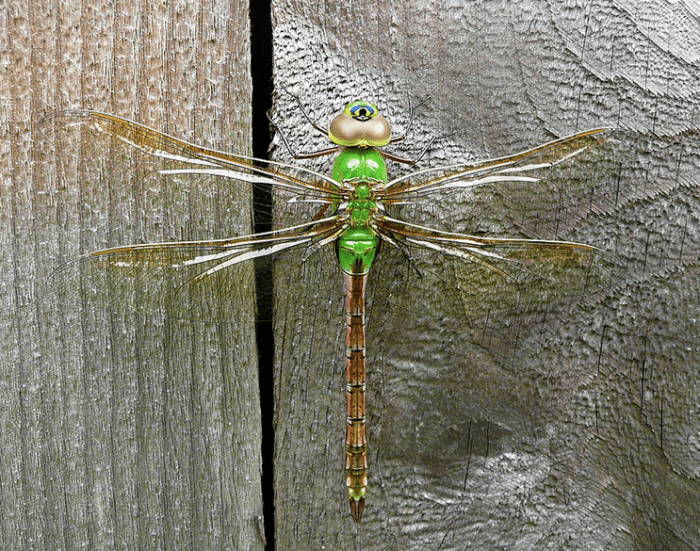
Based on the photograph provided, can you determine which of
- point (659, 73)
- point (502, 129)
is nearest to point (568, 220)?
point (502, 129)

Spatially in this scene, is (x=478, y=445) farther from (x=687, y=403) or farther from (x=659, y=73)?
(x=659, y=73)

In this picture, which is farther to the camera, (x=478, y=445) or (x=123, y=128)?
(x=478, y=445)

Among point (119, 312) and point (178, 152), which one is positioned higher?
point (178, 152)

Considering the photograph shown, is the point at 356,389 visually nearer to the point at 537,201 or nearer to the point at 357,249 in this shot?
the point at 357,249

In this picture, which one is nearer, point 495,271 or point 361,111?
point 361,111

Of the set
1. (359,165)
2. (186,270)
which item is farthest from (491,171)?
(186,270)

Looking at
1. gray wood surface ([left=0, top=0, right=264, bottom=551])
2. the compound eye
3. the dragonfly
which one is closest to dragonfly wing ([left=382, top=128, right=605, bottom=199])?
the dragonfly
